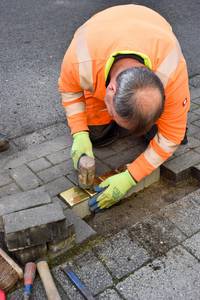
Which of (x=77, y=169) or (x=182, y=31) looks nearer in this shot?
(x=77, y=169)

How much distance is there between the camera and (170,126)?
3.02 metres

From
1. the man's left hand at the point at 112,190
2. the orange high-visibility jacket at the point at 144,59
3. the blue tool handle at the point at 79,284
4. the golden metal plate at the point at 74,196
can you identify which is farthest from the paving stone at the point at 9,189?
the blue tool handle at the point at 79,284

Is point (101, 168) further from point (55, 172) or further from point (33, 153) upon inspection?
point (33, 153)

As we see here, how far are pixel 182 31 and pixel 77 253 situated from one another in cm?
544

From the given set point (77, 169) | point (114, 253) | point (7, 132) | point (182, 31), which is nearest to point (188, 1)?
point (182, 31)

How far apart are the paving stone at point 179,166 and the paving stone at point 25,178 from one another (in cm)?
110

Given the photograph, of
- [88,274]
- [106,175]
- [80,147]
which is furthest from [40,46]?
[88,274]

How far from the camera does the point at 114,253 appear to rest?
282cm

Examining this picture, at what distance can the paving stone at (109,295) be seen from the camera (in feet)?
8.26

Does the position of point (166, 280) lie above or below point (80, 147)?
below

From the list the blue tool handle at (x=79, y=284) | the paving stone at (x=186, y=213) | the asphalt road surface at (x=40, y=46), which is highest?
the blue tool handle at (x=79, y=284)

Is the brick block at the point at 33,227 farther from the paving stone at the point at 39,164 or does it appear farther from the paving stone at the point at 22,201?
the paving stone at the point at 39,164

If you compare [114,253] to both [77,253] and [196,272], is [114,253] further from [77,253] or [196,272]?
[196,272]

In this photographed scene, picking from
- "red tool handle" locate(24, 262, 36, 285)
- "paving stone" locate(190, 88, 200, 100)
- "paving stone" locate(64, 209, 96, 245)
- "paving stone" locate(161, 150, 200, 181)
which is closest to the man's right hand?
"paving stone" locate(64, 209, 96, 245)
